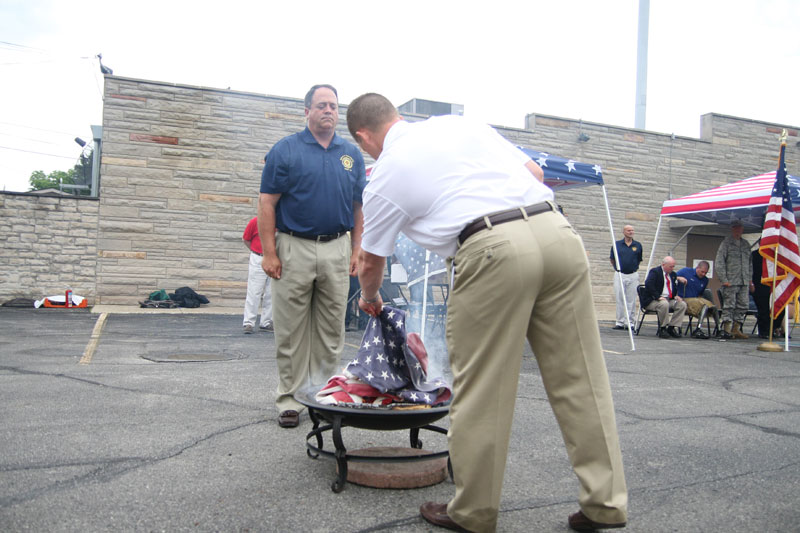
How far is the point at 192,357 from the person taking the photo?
21.7 feet

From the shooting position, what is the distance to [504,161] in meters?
2.45

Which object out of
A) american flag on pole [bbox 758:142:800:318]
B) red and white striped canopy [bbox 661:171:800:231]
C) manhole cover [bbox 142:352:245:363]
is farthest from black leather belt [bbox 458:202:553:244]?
red and white striped canopy [bbox 661:171:800:231]

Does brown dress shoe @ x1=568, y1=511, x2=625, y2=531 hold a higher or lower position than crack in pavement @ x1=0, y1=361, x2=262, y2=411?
higher

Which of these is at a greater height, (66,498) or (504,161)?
(504,161)

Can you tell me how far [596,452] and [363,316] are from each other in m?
7.88

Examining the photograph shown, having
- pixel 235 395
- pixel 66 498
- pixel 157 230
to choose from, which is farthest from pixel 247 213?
pixel 66 498

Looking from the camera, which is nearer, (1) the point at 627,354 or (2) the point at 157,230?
(1) the point at 627,354

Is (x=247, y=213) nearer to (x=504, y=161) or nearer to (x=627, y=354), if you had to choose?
(x=627, y=354)

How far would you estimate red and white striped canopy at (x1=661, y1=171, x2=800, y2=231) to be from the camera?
10.5 m

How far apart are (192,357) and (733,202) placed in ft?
29.3

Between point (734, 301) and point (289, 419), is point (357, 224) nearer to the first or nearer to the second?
point (289, 419)

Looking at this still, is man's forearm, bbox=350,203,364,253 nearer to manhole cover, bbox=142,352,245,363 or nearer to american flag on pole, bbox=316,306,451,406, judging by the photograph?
american flag on pole, bbox=316,306,451,406

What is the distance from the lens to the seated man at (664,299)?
1105cm

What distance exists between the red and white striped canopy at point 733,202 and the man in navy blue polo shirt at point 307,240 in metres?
8.58
